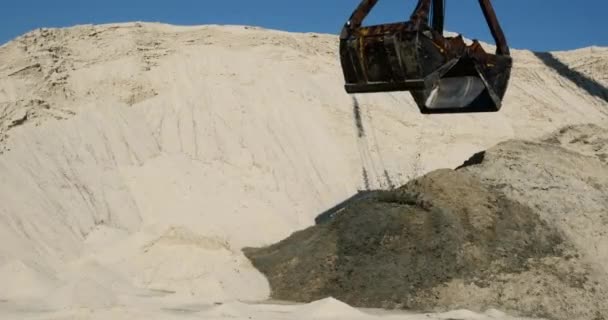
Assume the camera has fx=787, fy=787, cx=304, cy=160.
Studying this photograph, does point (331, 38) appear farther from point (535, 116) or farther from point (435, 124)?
point (535, 116)

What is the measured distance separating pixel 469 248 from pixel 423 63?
14.7 ft

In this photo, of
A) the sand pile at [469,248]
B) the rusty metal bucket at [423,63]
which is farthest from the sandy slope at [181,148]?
the rusty metal bucket at [423,63]

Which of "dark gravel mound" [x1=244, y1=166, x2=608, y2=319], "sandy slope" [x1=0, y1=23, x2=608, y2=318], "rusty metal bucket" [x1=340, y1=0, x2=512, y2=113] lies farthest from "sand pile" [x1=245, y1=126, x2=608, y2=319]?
"rusty metal bucket" [x1=340, y1=0, x2=512, y2=113]

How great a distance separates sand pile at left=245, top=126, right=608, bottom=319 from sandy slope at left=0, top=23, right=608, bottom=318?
4.12 ft

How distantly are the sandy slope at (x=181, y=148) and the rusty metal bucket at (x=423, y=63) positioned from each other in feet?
13.7

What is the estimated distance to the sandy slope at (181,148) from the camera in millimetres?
13453

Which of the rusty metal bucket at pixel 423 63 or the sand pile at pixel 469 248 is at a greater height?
the rusty metal bucket at pixel 423 63

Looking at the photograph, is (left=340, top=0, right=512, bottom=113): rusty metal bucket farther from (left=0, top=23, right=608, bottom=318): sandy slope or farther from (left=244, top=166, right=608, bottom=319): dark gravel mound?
(left=0, top=23, right=608, bottom=318): sandy slope

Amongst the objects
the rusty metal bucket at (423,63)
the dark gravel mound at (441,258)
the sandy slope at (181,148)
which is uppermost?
the sandy slope at (181,148)

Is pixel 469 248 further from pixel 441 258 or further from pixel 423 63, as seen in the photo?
pixel 423 63

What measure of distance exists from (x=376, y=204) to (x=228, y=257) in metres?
2.86

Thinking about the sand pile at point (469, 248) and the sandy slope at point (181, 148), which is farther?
the sandy slope at point (181, 148)

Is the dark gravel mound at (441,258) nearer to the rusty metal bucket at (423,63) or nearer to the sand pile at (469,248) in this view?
the sand pile at (469,248)

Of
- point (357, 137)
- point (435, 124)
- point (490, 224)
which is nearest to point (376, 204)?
point (490, 224)
